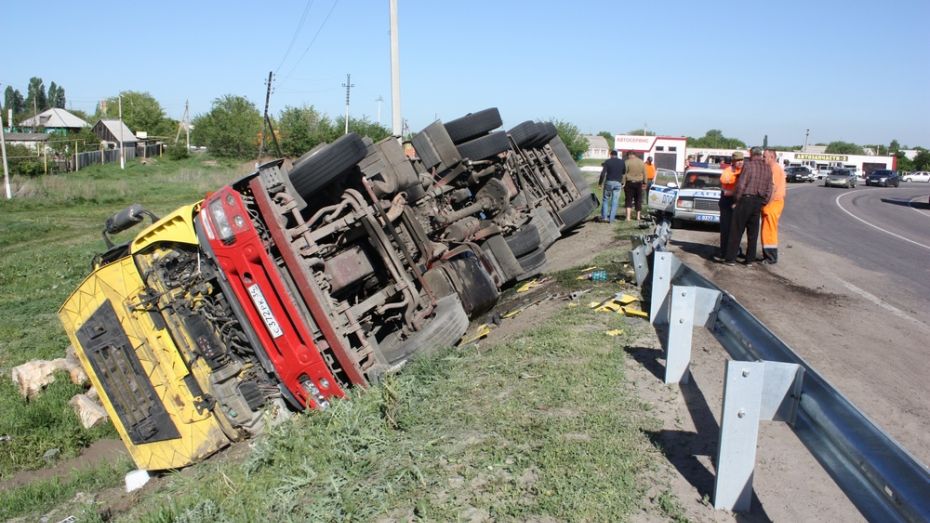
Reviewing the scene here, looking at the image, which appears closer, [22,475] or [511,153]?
[22,475]

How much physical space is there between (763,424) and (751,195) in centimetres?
588

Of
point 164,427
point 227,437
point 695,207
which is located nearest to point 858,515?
point 227,437

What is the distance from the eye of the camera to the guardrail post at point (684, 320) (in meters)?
4.08

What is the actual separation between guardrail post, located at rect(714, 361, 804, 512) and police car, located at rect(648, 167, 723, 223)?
1116 centimetres

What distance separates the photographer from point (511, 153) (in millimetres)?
11211

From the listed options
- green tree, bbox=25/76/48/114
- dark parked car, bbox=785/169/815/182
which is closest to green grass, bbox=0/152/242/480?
dark parked car, bbox=785/169/815/182

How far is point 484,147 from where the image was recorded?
32.0 ft

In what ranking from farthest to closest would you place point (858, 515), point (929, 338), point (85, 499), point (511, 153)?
point (511, 153)
point (929, 338)
point (85, 499)
point (858, 515)

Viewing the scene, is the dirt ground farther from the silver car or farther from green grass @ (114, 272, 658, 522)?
the silver car

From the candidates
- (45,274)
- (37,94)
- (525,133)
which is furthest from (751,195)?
(37,94)

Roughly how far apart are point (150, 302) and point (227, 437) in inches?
46.1

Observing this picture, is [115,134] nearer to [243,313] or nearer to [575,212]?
[575,212]

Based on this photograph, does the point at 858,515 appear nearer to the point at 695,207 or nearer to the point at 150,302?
the point at 150,302

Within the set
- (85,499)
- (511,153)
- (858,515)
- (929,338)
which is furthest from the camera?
(511,153)
